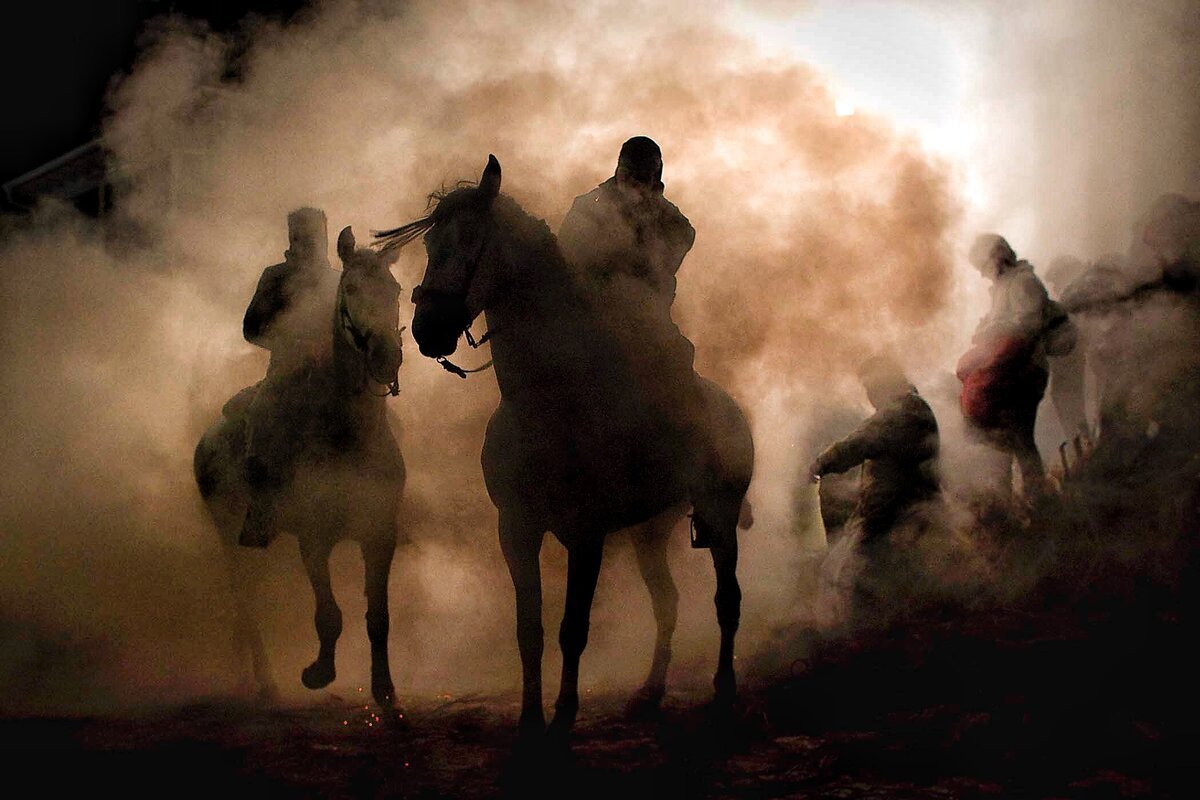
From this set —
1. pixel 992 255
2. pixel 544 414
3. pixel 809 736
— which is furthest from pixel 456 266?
pixel 992 255

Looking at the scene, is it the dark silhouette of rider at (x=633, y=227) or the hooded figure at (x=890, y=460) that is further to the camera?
the hooded figure at (x=890, y=460)

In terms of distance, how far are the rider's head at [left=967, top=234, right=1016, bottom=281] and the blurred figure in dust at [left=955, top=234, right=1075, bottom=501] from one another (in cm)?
10

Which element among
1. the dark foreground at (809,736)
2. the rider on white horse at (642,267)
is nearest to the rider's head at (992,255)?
the dark foreground at (809,736)

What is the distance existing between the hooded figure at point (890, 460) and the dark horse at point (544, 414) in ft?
4.91

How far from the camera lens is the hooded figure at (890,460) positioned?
5609mm

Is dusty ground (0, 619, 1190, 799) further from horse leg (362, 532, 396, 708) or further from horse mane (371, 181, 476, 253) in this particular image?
horse mane (371, 181, 476, 253)

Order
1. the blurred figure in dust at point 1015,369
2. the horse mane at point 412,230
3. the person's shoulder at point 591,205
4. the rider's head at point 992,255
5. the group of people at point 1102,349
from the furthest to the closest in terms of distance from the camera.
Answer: the rider's head at point 992,255 → the blurred figure in dust at point 1015,369 → the group of people at point 1102,349 → the person's shoulder at point 591,205 → the horse mane at point 412,230

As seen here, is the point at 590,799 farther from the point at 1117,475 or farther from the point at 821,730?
the point at 1117,475

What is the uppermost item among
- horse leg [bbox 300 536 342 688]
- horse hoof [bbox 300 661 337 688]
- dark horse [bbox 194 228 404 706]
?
dark horse [bbox 194 228 404 706]

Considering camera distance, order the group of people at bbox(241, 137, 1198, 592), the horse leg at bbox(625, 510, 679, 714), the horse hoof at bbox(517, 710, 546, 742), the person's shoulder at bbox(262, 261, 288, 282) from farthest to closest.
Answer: the person's shoulder at bbox(262, 261, 288, 282) < the horse leg at bbox(625, 510, 679, 714) < the group of people at bbox(241, 137, 1198, 592) < the horse hoof at bbox(517, 710, 546, 742)

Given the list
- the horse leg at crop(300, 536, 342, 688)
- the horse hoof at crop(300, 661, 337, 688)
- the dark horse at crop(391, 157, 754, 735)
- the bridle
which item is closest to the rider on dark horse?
the dark horse at crop(391, 157, 754, 735)

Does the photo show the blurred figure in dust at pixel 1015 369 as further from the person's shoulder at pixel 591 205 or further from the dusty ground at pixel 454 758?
the person's shoulder at pixel 591 205

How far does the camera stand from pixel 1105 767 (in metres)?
4.09

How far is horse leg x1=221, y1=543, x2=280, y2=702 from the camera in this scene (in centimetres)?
571
